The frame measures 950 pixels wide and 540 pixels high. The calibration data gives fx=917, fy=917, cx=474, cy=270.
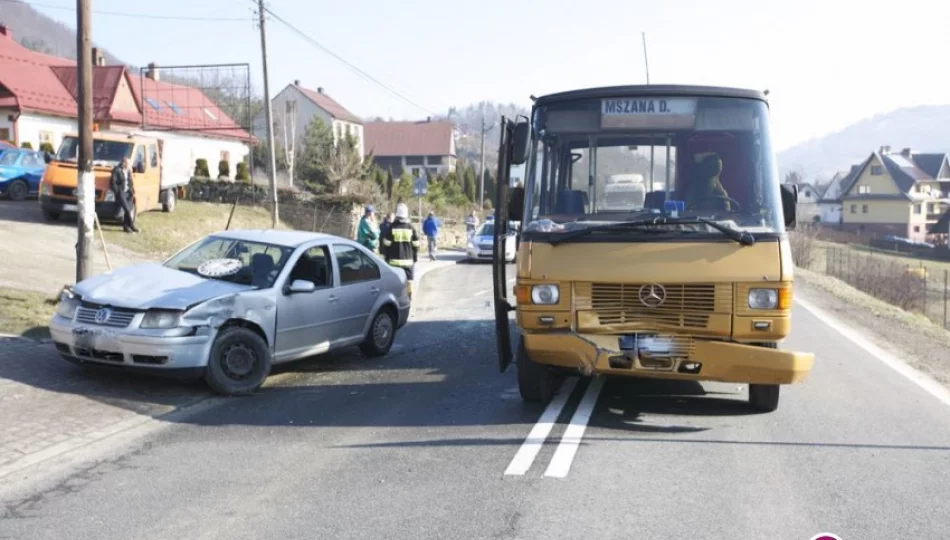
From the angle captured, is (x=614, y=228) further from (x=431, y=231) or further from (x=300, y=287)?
(x=431, y=231)

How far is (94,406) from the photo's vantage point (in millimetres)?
8062

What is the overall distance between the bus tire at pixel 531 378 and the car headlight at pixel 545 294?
2.05 feet

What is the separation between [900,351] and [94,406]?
1036 cm

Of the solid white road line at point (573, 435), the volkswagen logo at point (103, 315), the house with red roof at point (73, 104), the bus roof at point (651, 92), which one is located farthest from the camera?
the house with red roof at point (73, 104)

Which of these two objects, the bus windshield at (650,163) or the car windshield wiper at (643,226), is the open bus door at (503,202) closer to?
the bus windshield at (650,163)

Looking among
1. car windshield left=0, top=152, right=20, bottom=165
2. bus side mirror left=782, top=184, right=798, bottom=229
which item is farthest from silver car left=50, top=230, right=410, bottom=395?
car windshield left=0, top=152, right=20, bottom=165

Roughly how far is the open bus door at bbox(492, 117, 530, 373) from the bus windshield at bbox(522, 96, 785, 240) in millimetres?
275

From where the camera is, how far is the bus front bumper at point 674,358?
23.5 ft

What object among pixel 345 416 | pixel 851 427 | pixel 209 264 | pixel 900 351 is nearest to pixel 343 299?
pixel 209 264

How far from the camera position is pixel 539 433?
7.26m

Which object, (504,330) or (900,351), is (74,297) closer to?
(504,330)

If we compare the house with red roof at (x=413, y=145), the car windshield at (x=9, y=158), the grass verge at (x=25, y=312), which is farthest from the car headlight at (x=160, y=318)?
the house with red roof at (x=413, y=145)

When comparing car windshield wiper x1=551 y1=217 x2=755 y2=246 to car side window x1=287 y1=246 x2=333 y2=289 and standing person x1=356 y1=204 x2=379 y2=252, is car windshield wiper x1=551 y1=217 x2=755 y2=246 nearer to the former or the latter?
car side window x1=287 y1=246 x2=333 y2=289

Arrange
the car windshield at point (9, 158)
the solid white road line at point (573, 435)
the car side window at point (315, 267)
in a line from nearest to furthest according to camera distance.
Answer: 1. the solid white road line at point (573, 435)
2. the car side window at point (315, 267)
3. the car windshield at point (9, 158)
